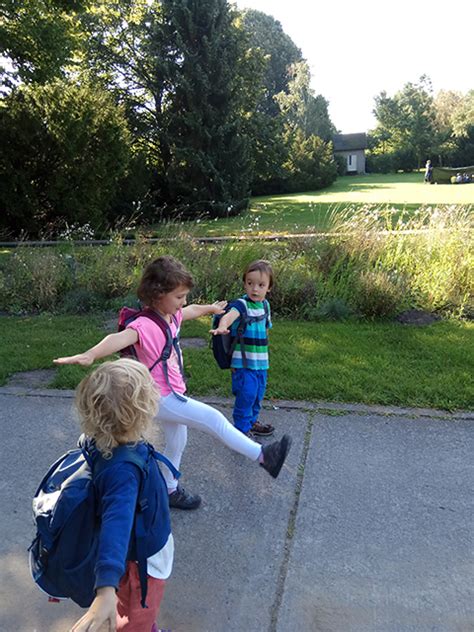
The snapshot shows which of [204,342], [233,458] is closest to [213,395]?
[233,458]

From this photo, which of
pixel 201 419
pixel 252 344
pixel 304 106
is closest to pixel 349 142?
pixel 304 106

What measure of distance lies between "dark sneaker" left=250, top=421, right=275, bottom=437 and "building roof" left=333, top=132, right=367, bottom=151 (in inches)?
2555

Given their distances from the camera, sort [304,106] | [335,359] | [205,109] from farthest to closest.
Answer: [304,106] < [205,109] < [335,359]

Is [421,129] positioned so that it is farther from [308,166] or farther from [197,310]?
[197,310]

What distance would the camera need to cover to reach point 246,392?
11.9 ft

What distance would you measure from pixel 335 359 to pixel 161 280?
2962 mm

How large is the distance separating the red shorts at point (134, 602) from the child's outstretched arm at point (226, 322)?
1.64 m

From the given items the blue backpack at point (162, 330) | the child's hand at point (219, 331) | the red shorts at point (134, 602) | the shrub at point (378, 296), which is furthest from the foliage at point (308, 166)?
the red shorts at point (134, 602)

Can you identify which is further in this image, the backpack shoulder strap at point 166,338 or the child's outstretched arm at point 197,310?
the child's outstretched arm at point 197,310

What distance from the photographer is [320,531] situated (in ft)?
9.23

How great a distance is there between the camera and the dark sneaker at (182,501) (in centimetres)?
304

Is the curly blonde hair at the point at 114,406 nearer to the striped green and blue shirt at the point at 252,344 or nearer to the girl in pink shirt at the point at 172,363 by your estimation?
the girl in pink shirt at the point at 172,363

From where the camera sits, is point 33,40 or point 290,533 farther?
point 33,40

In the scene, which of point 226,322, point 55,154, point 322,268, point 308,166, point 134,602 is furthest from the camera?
point 308,166
